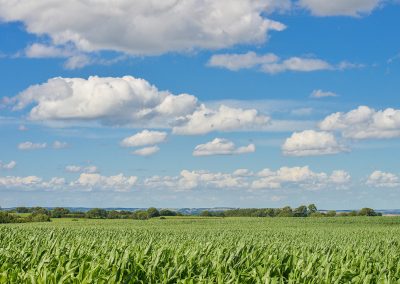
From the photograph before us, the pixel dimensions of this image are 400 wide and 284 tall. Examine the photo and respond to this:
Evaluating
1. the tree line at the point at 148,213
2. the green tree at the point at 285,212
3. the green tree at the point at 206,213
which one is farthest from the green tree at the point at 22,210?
the green tree at the point at 285,212

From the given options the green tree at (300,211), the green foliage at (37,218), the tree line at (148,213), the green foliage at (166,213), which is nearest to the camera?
the green foliage at (37,218)

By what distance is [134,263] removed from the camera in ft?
29.5

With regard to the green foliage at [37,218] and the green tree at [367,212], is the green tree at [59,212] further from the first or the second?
the green tree at [367,212]

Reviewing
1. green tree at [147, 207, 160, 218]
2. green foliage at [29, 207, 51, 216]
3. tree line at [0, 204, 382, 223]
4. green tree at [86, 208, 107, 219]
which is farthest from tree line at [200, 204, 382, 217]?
green foliage at [29, 207, 51, 216]

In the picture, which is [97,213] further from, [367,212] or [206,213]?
[367,212]

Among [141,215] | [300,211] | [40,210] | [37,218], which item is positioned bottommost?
[37,218]

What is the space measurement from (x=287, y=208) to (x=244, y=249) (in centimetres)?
10094

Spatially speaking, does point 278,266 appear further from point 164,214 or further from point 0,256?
point 164,214

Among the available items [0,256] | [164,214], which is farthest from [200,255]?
[164,214]

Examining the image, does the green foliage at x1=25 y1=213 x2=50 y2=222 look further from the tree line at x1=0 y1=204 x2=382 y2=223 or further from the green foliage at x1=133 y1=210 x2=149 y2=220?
the green foliage at x1=133 y1=210 x2=149 y2=220

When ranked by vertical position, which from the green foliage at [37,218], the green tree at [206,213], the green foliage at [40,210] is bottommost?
the green foliage at [37,218]

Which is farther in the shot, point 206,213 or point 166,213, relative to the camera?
point 206,213

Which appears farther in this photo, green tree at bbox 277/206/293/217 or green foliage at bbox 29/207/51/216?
green tree at bbox 277/206/293/217

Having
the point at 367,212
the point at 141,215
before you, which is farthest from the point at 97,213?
the point at 367,212
